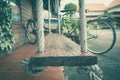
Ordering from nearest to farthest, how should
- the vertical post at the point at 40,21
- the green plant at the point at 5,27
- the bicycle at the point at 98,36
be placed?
the vertical post at the point at 40,21, the green plant at the point at 5,27, the bicycle at the point at 98,36

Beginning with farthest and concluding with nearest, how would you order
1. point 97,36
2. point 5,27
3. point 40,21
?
point 97,36, point 5,27, point 40,21

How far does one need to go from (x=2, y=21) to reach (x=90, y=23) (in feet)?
7.67

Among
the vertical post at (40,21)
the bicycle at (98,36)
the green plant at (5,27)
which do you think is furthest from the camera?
the bicycle at (98,36)

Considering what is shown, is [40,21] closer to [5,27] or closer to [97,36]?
[5,27]

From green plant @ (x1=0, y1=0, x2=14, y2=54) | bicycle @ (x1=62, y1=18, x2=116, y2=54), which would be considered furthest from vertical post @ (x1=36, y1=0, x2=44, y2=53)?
bicycle @ (x1=62, y1=18, x2=116, y2=54)

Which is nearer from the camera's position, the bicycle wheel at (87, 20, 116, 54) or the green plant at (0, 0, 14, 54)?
the green plant at (0, 0, 14, 54)

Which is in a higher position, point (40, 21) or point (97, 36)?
point (40, 21)

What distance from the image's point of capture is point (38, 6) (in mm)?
1480

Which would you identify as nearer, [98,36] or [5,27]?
[5,27]

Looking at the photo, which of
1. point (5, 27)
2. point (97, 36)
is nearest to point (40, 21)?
point (5, 27)

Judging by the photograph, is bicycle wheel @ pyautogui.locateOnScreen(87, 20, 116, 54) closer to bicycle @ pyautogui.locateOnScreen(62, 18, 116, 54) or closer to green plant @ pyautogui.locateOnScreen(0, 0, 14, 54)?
bicycle @ pyautogui.locateOnScreen(62, 18, 116, 54)

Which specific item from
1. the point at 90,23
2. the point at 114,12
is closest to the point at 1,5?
the point at 90,23

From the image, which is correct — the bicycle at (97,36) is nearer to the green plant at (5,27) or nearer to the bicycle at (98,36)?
the bicycle at (98,36)

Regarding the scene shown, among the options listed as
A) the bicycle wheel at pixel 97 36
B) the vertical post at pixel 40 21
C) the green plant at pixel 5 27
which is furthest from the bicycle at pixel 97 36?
the vertical post at pixel 40 21
